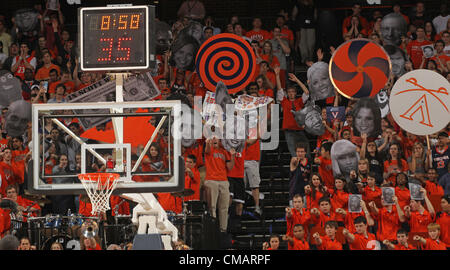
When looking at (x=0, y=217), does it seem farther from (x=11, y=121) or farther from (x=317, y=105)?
(x=317, y=105)

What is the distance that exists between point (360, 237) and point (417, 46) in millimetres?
4866

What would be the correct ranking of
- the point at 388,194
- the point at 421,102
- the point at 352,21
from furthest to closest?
Answer: 1. the point at 352,21
2. the point at 421,102
3. the point at 388,194

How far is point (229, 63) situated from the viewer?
53.4ft

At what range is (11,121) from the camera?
16.9 m

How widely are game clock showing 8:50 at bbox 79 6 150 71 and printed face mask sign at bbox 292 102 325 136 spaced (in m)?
6.03

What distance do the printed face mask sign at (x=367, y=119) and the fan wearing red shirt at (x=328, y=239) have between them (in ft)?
7.32

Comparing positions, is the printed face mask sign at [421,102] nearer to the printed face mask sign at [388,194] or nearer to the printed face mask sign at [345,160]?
the printed face mask sign at [345,160]

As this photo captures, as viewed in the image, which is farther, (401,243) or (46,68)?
(46,68)

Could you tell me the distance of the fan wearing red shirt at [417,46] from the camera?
17.6 metres

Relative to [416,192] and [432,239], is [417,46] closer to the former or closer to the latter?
[416,192]

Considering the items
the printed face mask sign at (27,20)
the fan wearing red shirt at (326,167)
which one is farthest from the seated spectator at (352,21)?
the printed face mask sign at (27,20)

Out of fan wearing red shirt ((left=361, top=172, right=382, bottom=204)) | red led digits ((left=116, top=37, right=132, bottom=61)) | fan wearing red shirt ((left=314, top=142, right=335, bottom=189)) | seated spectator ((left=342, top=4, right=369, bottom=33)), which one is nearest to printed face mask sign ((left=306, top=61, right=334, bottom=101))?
fan wearing red shirt ((left=314, top=142, right=335, bottom=189))

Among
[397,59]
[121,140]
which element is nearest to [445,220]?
[397,59]
